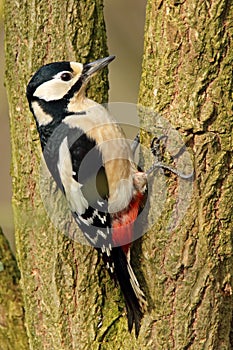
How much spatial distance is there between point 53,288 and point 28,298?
228 millimetres

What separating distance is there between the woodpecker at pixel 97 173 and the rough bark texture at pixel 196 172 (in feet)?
0.55

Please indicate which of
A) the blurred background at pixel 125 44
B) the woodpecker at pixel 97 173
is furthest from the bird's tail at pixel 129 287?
the blurred background at pixel 125 44

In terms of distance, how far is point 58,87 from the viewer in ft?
11.9

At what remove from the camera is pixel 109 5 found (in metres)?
6.18

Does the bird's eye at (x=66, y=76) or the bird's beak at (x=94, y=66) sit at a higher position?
→ the bird's beak at (x=94, y=66)

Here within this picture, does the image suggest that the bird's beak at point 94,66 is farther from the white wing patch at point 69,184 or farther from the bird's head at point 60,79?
the white wing patch at point 69,184

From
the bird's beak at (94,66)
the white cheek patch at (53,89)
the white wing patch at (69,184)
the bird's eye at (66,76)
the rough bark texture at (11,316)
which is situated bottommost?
the rough bark texture at (11,316)

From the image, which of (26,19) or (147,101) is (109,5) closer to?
(26,19)

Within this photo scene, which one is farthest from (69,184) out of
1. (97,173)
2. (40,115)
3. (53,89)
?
(53,89)

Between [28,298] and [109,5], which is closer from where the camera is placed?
[28,298]

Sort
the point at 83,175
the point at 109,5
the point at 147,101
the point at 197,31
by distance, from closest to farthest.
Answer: the point at 197,31
the point at 147,101
the point at 83,175
the point at 109,5

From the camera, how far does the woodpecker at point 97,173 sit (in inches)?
137

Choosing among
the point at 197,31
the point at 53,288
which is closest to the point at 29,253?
the point at 53,288

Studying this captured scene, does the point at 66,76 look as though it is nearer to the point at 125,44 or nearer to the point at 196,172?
the point at 196,172
